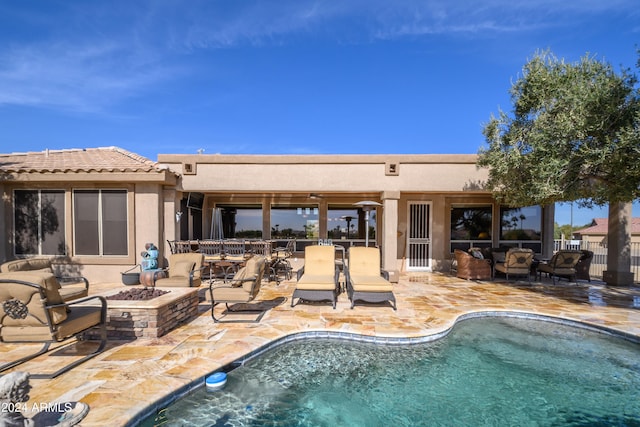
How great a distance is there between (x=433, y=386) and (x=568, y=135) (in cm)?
728

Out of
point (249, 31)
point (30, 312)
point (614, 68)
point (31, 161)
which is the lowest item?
point (30, 312)

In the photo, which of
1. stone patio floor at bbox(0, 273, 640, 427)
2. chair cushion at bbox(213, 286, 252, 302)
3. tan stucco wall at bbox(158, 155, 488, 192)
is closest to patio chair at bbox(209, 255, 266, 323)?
chair cushion at bbox(213, 286, 252, 302)

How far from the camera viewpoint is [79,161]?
429 inches

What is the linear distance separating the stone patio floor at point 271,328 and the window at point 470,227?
2750 millimetres

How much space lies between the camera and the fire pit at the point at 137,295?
5.46m

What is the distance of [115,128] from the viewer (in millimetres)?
16938

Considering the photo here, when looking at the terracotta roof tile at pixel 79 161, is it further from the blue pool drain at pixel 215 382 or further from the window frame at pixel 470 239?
the window frame at pixel 470 239

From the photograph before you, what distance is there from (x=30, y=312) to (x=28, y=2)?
1171 centimetres

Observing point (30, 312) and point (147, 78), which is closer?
point (30, 312)

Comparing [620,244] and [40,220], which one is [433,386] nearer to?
[620,244]

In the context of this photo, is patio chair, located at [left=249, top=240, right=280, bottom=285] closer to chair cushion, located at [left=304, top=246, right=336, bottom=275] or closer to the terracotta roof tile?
chair cushion, located at [left=304, top=246, right=336, bottom=275]

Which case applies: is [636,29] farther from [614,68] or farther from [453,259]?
[453,259]

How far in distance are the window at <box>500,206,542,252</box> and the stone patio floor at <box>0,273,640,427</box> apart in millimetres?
2766

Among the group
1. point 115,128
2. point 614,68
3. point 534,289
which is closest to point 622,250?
point 534,289
